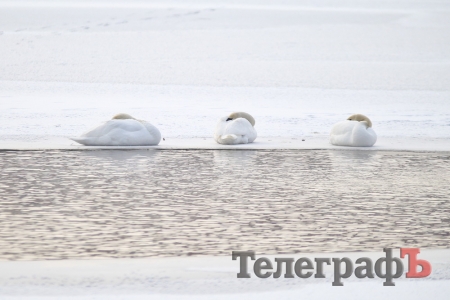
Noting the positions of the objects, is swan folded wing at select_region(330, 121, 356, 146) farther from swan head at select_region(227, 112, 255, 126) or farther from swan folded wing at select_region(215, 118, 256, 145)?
swan head at select_region(227, 112, 255, 126)

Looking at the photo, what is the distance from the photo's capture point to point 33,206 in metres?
7.40

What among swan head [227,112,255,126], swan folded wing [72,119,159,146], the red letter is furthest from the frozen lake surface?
swan head [227,112,255,126]

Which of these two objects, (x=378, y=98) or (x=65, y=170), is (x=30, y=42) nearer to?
(x=378, y=98)

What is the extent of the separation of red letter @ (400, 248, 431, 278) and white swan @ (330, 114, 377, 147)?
8349 millimetres

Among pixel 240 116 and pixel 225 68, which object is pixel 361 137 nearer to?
pixel 240 116

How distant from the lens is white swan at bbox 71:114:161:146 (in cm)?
1338

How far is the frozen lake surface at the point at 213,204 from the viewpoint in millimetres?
5793

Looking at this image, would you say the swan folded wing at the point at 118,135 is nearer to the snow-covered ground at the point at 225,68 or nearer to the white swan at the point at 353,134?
the snow-covered ground at the point at 225,68

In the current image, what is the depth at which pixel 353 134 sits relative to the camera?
44.8ft

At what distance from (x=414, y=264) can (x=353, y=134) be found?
880 cm

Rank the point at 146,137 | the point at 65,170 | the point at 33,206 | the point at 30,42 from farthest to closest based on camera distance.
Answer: the point at 30,42 < the point at 146,137 < the point at 65,170 < the point at 33,206

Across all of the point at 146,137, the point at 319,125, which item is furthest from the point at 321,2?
the point at 146,137

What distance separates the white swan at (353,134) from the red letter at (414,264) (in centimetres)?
835

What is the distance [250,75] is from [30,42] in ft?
36.8
